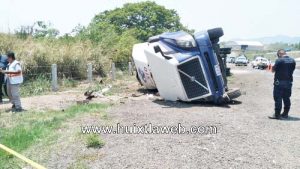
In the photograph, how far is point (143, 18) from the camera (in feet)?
204

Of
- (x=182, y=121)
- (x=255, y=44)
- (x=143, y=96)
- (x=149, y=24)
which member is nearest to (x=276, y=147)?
(x=182, y=121)

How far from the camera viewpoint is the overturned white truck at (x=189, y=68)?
11.5 meters

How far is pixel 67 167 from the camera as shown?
18.9 feet

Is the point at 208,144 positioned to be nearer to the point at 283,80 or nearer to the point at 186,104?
the point at 283,80

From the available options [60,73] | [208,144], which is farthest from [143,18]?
[208,144]

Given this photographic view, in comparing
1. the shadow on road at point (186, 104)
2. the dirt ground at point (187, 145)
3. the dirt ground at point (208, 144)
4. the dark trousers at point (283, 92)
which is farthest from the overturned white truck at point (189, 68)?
the dark trousers at point (283, 92)

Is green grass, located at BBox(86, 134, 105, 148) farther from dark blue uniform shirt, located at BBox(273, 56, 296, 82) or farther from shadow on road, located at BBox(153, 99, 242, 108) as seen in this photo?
dark blue uniform shirt, located at BBox(273, 56, 296, 82)

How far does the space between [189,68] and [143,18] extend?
168 feet

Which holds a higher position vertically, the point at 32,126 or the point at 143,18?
the point at 143,18

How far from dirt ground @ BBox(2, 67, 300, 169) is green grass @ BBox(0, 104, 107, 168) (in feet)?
1.00

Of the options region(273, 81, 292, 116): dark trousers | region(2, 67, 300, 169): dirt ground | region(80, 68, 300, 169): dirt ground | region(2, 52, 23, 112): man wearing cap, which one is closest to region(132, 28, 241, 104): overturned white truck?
region(80, 68, 300, 169): dirt ground

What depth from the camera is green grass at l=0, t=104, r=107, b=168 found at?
23.4 ft

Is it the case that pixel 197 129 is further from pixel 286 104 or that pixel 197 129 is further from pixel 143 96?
pixel 143 96

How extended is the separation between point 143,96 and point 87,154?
806 cm
